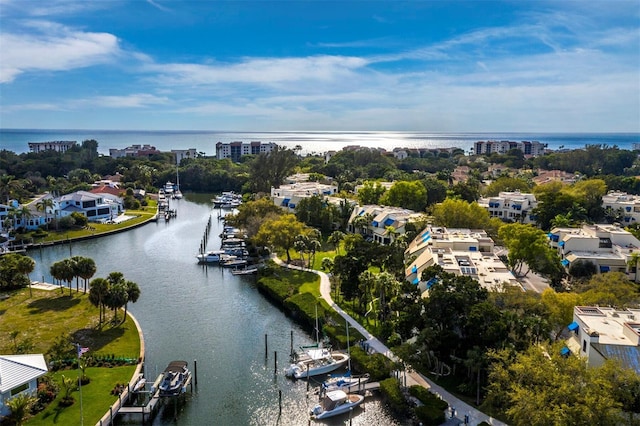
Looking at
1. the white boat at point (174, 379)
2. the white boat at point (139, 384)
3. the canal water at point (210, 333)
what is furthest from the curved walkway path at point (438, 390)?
the white boat at point (139, 384)

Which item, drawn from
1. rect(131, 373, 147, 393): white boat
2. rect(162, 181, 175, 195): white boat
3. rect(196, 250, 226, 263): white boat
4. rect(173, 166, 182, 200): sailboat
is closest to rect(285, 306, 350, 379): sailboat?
rect(131, 373, 147, 393): white boat

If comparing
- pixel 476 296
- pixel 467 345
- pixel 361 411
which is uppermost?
pixel 476 296

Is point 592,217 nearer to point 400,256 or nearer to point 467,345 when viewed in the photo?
point 400,256

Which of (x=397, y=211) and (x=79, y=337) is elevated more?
(x=397, y=211)

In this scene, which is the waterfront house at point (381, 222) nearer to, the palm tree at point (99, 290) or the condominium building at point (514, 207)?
the condominium building at point (514, 207)

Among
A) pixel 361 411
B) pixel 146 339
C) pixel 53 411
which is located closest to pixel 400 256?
pixel 361 411

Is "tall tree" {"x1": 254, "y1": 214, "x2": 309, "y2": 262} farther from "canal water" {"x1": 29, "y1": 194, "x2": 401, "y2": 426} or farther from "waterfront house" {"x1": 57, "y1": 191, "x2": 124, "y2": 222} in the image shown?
"waterfront house" {"x1": 57, "y1": 191, "x2": 124, "y2": 222}

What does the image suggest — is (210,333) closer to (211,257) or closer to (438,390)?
(438,390)
